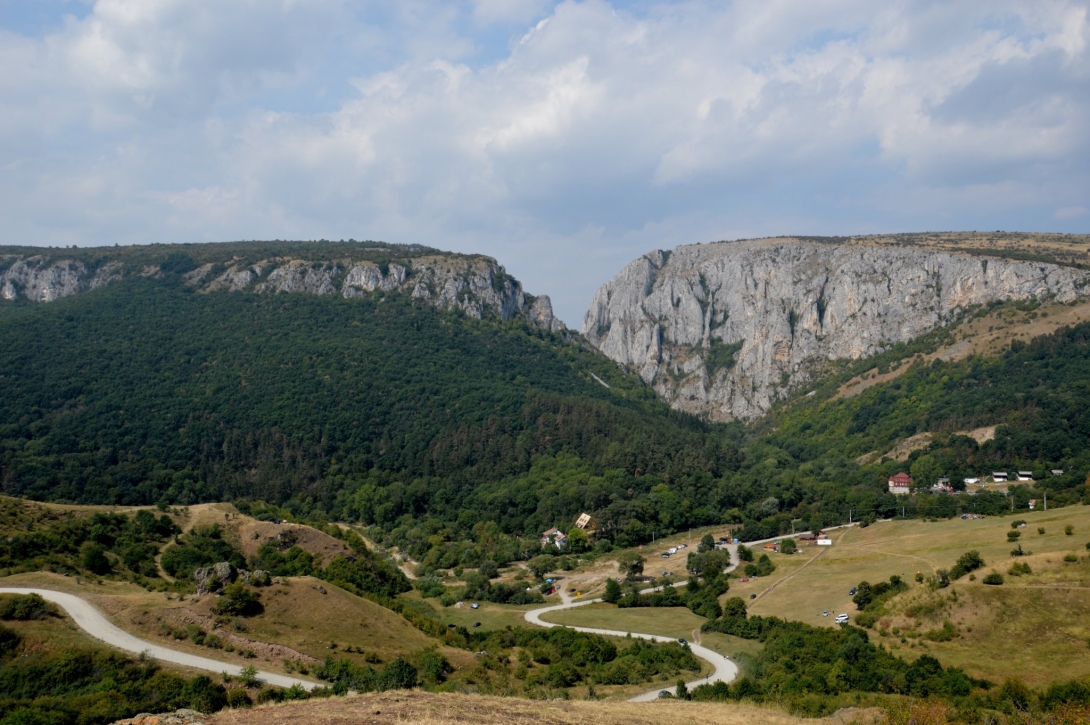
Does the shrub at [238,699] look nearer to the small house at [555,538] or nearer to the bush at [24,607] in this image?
the bush at [24,607]

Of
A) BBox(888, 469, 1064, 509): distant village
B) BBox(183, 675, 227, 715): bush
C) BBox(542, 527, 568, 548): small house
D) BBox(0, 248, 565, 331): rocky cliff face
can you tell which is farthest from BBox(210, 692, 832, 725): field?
BBox(0, 248, 565, 331): rocky cliff face

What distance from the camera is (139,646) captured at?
1293 inches

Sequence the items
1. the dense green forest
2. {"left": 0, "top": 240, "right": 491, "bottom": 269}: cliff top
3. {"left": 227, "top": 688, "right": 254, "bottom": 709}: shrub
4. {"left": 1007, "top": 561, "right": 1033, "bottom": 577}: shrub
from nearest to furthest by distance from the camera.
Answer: {"left": 227, "top": 688, "right": 254, "bottom": 709}: shrub
{"left": 1007, "top": 561, "right": 1033, "bottom": 577}: shrub
the dense green forest
{"left": 0, "top": 240, "right": 491, "bottom": 269}: cliff top

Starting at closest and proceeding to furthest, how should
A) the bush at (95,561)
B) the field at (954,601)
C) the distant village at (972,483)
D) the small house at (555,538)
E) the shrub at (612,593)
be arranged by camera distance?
the field at (954,601) < the bush at (95,561) < the shrub at (612,593) < the small house at (555,538) < the distant village at (972,483)

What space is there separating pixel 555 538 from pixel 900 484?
169ft

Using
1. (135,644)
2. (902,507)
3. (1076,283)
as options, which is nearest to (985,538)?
(902,507)

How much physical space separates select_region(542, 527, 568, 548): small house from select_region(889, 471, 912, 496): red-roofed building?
48.6 meters

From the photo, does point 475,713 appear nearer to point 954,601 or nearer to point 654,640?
point 654,640

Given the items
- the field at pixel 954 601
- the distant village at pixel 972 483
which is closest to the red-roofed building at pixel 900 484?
the distant village at pixel 972 483

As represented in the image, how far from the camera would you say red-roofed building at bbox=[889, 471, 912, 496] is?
106 metres

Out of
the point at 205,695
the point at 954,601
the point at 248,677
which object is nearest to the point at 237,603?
the point at 248,677

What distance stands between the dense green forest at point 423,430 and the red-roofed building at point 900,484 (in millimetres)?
1730

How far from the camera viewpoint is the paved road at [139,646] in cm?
3195

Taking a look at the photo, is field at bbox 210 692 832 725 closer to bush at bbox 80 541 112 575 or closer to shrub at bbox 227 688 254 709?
shrub at bbox 227 688 254 709
